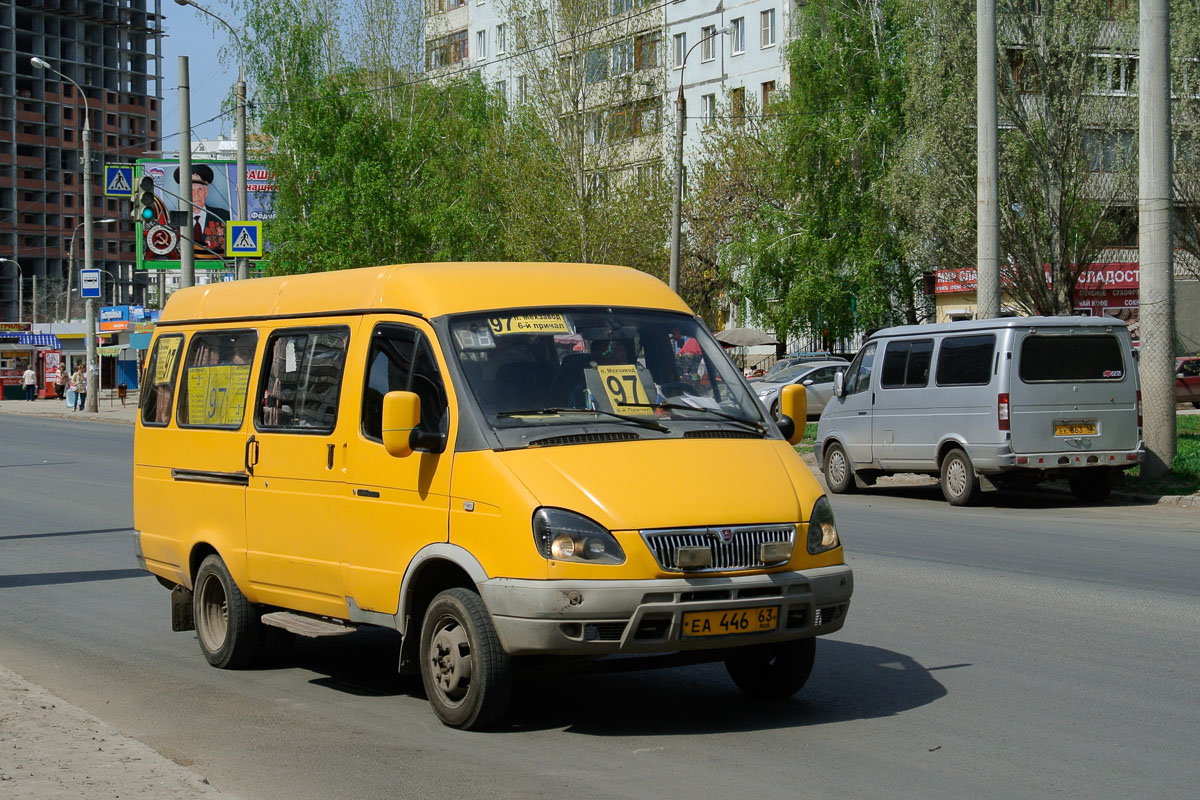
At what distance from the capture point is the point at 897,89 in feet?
155

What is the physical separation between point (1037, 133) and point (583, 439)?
1152 inches

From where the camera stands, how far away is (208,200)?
177 feet

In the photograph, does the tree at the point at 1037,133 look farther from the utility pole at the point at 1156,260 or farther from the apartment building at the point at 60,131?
the apartment building at the point at 60,131

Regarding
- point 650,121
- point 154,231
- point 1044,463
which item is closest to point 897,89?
point 650,121

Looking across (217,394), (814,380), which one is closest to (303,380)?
(217,394)

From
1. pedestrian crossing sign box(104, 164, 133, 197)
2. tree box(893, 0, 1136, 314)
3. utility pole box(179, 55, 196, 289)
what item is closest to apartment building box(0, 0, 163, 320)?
pedestrian crossing sign box(104, 164, 133, 197)

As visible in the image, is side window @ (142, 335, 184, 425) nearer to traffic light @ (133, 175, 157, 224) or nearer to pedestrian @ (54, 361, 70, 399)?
traffic light @ (133, 175, 157, 224)

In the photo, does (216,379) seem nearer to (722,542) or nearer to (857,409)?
(722,542)

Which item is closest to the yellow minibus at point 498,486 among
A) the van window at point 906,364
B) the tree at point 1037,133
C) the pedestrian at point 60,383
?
the van window at point 906,364

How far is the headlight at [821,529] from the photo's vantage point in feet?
22.6

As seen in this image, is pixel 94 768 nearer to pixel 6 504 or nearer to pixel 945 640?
pixel 945 640

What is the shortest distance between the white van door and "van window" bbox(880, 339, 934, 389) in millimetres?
352

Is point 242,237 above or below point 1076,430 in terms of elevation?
above

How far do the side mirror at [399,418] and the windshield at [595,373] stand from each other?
31 centimetres
